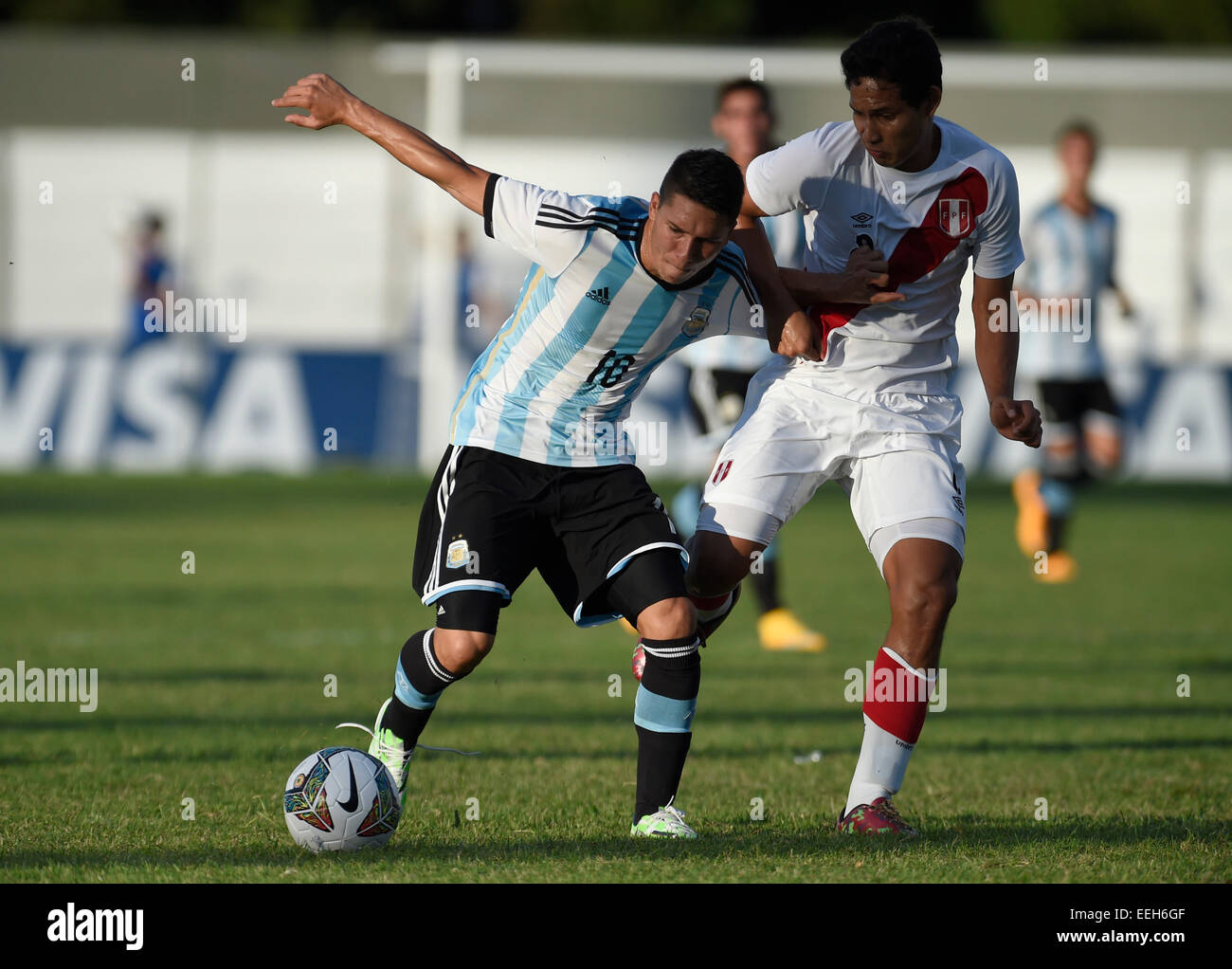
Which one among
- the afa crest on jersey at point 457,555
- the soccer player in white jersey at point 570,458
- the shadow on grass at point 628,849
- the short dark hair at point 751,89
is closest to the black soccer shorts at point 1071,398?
the short dark hair at point 751,89

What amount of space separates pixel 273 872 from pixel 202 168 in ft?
57.3

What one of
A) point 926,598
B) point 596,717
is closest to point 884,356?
point 926,598

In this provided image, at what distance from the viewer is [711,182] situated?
15.2 ft

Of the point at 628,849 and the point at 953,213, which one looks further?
the point at 953,213

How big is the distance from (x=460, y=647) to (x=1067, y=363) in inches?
346

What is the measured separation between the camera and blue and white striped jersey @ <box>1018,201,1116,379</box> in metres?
12.6

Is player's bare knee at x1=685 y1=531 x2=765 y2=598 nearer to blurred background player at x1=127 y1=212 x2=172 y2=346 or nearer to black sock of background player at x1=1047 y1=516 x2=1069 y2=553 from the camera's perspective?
black sock of background player at x1=1047 y1=516 x2=1069 y2=553

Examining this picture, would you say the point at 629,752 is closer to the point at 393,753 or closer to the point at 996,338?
the point at 393,753

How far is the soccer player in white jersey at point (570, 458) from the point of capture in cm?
493

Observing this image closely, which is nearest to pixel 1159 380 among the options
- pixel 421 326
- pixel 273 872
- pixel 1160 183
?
pixel 1160 183

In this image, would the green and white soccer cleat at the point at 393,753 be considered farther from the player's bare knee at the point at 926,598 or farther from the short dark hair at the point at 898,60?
the short dark hair at the point at 898,60
